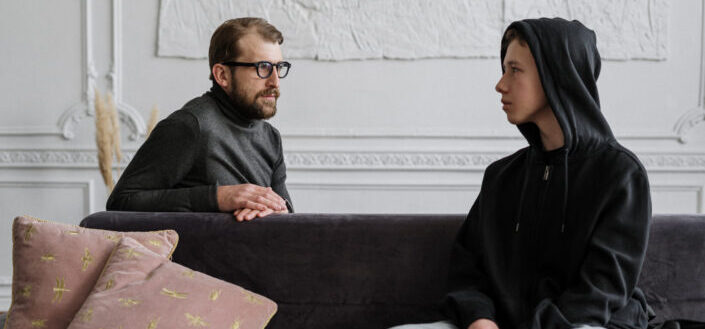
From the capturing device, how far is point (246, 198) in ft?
6.80

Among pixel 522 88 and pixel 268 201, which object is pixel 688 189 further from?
pixel 268 201

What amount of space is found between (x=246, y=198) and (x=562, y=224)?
3.06 ft

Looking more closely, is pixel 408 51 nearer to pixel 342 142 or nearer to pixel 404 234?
pixel 342 142

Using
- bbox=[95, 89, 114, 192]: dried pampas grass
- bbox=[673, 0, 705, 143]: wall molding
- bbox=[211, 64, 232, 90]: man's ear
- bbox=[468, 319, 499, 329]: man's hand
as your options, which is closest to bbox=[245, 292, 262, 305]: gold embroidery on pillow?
bbox=[468, 319, 499, 329]: man's hand

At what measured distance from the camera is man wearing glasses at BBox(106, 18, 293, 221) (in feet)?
7.01

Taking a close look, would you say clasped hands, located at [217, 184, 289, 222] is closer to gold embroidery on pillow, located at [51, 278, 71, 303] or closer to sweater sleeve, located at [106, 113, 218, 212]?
sweater sleeve, located at [106, 113, 218, 212]

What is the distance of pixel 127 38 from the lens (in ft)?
13.1

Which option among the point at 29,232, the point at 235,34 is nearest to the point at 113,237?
the point at 29,232

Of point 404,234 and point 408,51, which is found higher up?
point 408,51

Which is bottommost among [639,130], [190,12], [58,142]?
[58,142]

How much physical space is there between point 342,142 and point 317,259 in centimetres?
198

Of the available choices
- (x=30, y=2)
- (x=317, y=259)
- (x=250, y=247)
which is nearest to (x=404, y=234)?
(x=317, y=259)

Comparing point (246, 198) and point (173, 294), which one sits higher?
point (246, 198)

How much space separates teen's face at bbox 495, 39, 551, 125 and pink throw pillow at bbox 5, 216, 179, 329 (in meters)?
1.06
